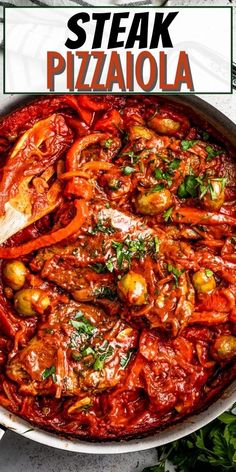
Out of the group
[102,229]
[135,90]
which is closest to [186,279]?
[102,229]

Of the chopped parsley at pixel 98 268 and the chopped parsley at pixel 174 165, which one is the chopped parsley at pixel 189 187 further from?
Answer: the chopped parsley at pixel 98 268

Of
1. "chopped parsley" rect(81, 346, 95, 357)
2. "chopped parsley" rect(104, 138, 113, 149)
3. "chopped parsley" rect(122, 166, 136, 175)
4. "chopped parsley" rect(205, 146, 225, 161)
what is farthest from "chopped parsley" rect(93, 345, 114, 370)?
"chopped parsley" rect(205, 146, 225, 161)

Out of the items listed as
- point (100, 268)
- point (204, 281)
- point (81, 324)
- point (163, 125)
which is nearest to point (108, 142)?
point (163, 125)

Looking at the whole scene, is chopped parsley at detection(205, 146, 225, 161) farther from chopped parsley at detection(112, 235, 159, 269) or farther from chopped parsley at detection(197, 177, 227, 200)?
chopped parsley at detection(112, 235, 159, 269)

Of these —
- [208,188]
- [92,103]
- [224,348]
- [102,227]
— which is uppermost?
[92,103]

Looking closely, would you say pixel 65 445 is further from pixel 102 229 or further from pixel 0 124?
pixel 0 124

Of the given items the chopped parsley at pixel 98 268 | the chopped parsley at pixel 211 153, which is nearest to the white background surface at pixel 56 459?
the chopped parsley at pixel 211 153

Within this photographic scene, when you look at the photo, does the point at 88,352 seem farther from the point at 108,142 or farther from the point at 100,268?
the point at 108,142
